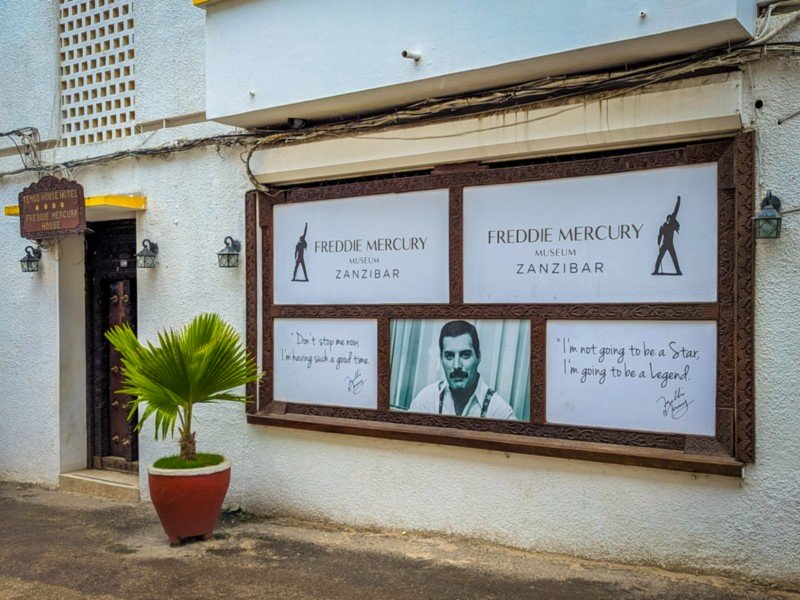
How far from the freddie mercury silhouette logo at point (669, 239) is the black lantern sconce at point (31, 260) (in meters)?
6.67

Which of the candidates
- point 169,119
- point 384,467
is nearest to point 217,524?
point 384,467

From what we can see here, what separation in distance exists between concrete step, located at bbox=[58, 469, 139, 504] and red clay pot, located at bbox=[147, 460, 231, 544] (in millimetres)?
1994

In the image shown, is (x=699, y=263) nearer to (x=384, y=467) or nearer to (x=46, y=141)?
(x=384, y=467)

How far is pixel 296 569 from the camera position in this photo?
20.1 feet

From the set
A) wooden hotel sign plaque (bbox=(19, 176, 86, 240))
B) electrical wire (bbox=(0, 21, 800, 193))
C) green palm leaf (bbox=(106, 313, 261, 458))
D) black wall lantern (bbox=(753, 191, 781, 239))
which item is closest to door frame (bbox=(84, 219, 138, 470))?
wooden hotel sign plaque (bbox=(19, 176, 86, 240))

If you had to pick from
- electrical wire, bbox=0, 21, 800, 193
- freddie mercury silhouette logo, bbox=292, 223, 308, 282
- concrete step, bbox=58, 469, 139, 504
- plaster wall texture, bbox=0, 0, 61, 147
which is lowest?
concrete step, bbox=58, 469, 139, 504

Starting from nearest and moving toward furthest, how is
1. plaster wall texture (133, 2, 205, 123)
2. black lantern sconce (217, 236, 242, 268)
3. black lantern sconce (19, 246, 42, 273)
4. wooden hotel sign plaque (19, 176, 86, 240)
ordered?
1. black lantern sconce (217, 236, 242, 268)
2. plaster wall texture (133, 2, 205, 123)
3. wooden hotel sign plaque (19, 176, 86, 240)
4. black lantern sconce (19, 246, 42, 273)

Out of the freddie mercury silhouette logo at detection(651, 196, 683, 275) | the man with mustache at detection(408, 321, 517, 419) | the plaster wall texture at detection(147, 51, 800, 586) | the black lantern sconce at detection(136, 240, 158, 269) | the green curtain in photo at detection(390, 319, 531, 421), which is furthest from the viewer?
the black lantern sconce at detection(136, 240, 158, 269)

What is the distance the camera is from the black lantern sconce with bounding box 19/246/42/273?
9.23 metres

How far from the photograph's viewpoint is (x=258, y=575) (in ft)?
19.8

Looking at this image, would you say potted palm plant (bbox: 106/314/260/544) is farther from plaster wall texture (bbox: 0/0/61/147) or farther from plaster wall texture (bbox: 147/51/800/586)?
plaster wall texture (bbox: 0/0/61/147)

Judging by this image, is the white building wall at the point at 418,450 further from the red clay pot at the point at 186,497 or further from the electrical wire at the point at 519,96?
the red clay pot at the point at 186,497

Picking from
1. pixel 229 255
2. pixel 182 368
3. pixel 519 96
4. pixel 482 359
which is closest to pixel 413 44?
pixel 519 96

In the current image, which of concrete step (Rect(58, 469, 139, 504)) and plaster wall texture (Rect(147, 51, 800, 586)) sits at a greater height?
plaster wall texture (Rect(147, 51, 800, 586))
